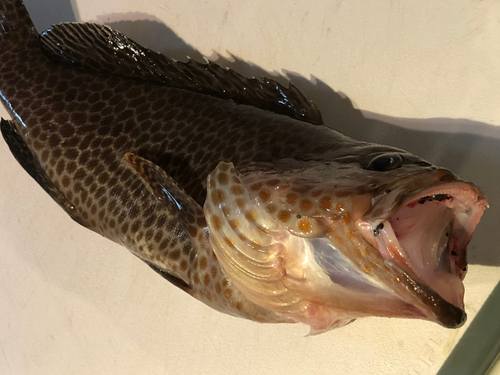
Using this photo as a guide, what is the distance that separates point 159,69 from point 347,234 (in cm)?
109

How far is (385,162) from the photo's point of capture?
38.3 inches

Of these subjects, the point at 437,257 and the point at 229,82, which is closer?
the point at 437,257

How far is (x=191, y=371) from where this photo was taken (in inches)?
73.2

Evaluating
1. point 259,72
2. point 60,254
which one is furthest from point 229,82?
point 60,254

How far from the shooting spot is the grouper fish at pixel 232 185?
871mm

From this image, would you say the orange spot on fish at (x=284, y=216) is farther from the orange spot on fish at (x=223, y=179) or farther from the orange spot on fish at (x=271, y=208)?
the orange spot on fish at (x=223, y=179)

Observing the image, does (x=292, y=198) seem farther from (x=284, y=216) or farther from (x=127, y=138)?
(x=127, y=138)

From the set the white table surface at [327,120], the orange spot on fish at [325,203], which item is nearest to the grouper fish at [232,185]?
the orange spot on fish at [325,203]

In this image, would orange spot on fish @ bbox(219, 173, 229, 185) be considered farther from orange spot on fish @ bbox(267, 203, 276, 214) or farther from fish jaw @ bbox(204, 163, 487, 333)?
orange spot on fish @ bbox(267, 203, 276, 214)

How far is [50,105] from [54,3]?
88 centimetres

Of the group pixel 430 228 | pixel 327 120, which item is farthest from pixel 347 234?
pixel 327 120

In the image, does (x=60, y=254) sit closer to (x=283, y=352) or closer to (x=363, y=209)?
(x=283, y=352)

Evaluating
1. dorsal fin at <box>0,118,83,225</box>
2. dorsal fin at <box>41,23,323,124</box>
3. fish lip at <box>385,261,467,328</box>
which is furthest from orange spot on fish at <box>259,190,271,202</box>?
dorsal fin at <box>0,118,83,225</box>

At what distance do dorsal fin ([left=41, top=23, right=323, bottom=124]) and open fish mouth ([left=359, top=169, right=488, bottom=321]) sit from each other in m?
0.63
